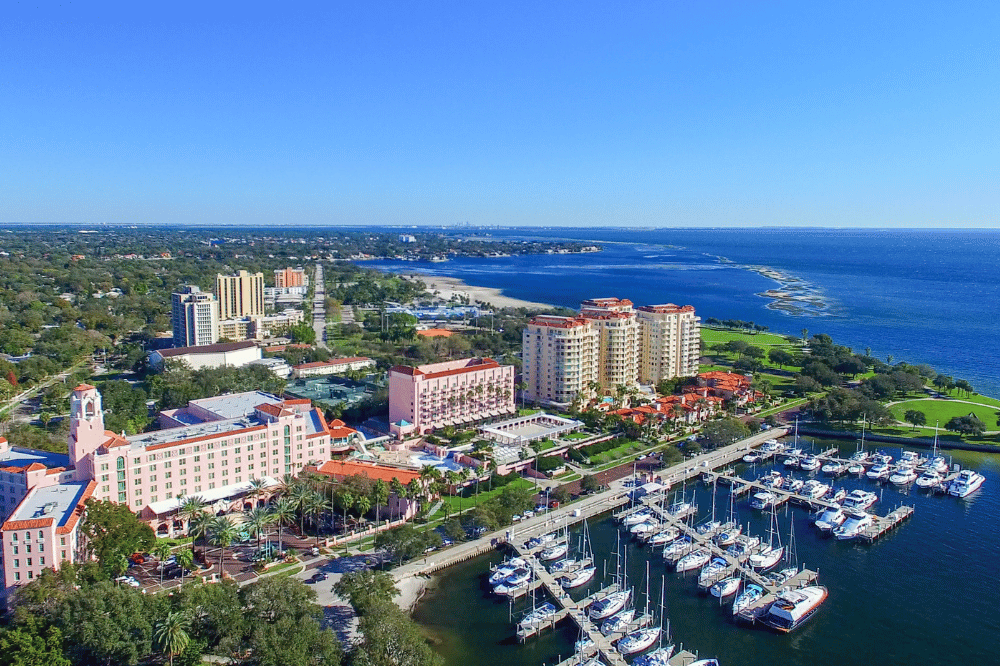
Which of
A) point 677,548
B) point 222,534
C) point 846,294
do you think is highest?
point 846,294

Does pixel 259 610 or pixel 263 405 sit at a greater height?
pixel 263 405

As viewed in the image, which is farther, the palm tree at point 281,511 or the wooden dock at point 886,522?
the wooden dock at point 886,522

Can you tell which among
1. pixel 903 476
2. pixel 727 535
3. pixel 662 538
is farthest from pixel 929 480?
pixel 662 538

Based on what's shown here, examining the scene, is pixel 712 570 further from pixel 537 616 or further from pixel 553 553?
pixel 537 616

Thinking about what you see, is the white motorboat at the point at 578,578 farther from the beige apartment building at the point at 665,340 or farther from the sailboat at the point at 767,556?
the beige apartment building at the point at 665,340

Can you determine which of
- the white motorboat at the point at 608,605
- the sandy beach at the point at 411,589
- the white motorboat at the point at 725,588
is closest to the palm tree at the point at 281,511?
the sandy beach at the point at 411,589

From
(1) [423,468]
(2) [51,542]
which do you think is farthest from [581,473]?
(2) [51,542]

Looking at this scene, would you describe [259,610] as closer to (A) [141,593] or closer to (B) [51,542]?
(A) [141,593]
